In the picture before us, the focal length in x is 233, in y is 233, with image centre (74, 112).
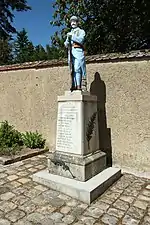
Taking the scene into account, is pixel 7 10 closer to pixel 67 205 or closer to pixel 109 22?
pixel 109 22

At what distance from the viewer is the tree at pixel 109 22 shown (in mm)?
9570

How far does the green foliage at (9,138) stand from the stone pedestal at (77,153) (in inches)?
93.7

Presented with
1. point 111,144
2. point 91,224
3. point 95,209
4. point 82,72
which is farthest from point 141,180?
point 82,72

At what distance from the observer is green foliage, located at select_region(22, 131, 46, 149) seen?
6619 millimetres

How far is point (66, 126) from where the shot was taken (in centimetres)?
446

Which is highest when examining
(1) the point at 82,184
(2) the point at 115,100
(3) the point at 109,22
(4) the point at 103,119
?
(3) the point at 109,22

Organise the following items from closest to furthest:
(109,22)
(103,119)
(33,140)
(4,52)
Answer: (103,119)
(33,140)
(109,22)
(4,52)

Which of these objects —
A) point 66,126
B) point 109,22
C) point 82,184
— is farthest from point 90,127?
point 109,22

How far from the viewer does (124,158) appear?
199 inches

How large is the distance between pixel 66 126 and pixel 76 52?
4.66 feet

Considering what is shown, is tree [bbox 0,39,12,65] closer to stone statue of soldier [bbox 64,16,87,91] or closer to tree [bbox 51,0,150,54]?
tree [bbox 51,0,150,54]

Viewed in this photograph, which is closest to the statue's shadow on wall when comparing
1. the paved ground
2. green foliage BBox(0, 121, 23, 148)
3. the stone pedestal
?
the stone pedestal

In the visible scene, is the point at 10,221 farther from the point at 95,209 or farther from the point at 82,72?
the point at 82,72

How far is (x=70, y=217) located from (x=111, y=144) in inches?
91.5
